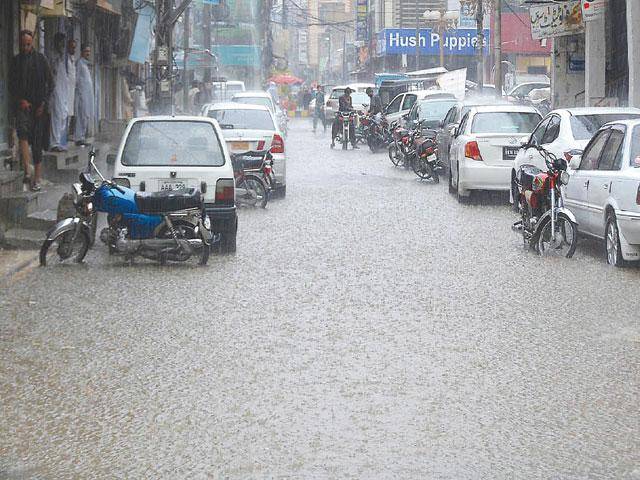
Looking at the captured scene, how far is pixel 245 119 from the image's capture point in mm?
21969

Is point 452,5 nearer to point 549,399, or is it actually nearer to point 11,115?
point 11,115

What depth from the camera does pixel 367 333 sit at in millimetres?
9523

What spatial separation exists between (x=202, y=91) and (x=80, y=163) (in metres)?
26.9

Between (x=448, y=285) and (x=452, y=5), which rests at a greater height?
(x=452, y=5)

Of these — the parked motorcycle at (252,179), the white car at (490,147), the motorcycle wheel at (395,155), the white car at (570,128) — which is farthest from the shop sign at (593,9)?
the parked motorcycle at (252,179)

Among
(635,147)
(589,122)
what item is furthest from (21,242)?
(589,122)

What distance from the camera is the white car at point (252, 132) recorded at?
2119 cm

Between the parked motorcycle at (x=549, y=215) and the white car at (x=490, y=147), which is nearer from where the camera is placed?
the parked motorcycle at (x=549, y=215)

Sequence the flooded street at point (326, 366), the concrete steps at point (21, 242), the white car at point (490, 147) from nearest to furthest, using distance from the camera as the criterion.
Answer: the flooded street at point (326, 366), the concrete steps at point (21, 242), the white car at point (490, 147)

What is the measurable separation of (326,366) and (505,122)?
44.8 feet

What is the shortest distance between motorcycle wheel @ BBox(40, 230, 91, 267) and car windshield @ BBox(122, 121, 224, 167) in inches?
48.0

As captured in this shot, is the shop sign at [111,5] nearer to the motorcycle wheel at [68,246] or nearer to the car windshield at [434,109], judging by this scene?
Answer: the car windshield at [434,109]

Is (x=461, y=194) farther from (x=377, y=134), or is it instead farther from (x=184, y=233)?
(x=377, y=134)

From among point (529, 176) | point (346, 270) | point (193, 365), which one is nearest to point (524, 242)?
point (529, 176)
